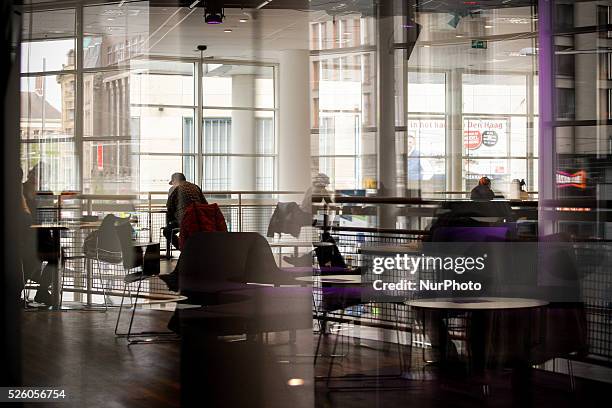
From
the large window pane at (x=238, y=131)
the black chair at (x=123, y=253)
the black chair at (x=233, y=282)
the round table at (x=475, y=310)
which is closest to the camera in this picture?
the large window pane at (x=238, y=131)

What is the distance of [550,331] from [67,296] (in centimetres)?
162

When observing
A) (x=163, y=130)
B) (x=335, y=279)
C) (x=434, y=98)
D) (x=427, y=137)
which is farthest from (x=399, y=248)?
(x=163, y=130)

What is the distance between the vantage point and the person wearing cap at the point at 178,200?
238 cm

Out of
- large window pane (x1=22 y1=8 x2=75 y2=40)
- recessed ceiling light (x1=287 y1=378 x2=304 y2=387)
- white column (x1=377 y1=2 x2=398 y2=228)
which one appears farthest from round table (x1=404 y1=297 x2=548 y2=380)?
large window pane (x1=22 y1=8 x2=75 y2=40)

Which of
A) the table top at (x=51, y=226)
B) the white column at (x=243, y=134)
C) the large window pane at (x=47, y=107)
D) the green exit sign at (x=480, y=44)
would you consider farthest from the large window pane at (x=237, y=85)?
Answer: the green exit sign at (x=480, y=44)

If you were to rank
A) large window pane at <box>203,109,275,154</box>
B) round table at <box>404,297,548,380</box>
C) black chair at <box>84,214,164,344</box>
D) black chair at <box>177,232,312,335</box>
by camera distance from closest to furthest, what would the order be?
large window pane at <box>203,109,275,154</box>
black chair at <box>84,214,164,344</box>
black chair at <box>177,232,312,335</box>
round table at <box>404,297,548,380</box>

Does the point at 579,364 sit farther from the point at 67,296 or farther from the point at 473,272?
the point at 67,296

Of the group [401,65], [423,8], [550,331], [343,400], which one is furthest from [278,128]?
[550,331]

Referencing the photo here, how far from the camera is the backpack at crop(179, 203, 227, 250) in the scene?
8.11 ft

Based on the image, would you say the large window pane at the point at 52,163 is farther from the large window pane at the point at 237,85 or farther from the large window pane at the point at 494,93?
the large window pane at the point at 494,93

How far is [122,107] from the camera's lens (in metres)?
2.41

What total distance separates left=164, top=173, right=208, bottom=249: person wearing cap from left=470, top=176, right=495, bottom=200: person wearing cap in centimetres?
90

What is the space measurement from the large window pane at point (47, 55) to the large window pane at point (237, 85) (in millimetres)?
431

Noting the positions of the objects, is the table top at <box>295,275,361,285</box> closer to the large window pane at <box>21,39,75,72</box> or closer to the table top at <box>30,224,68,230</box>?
the table top at <box>30,224,68,230</box>
